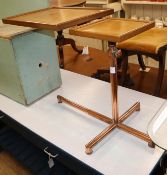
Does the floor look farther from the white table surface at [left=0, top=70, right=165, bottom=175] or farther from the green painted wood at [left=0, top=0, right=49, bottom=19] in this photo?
the green painted wood at [left=0, top=0, right=49, bottom=19]

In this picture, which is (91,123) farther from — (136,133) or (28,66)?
(28,66)

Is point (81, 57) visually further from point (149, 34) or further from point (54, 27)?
point (54, 27)

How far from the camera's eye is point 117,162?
981mm

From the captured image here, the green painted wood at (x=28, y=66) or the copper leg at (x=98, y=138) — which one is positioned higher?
the green painted wood at (x=28, y=66)

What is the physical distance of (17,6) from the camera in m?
1.46

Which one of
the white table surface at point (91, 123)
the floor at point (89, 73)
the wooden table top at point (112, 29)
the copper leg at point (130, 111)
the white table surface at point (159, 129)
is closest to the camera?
the white table surface at point (159, 129)

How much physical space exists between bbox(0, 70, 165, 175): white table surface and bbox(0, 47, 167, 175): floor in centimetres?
38

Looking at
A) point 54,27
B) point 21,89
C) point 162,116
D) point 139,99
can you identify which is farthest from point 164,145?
point 21,89

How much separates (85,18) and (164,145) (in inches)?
24.5

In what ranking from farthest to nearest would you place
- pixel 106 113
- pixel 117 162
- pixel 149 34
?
pixel 149 34 < pixel 106 113 < pixel 117 162

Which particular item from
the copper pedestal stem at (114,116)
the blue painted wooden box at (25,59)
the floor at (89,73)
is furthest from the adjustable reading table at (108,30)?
the floor at (89,73)

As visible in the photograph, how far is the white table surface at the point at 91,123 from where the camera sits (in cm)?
99

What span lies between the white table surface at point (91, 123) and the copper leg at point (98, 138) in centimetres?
2

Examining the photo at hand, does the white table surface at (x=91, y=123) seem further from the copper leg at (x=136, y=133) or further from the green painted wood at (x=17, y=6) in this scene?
the green painted wood at (x=17, y=6)
